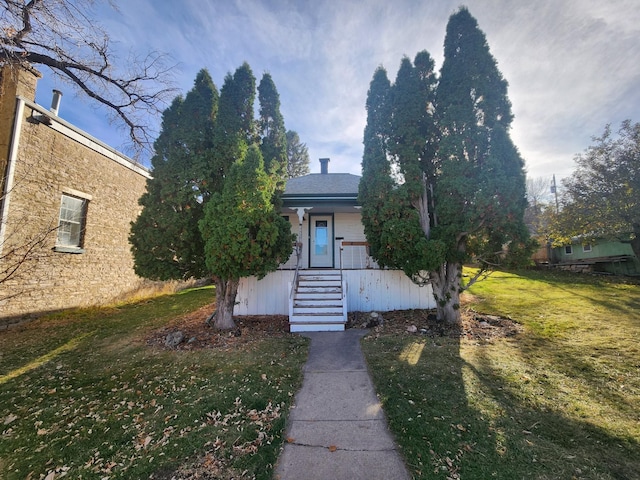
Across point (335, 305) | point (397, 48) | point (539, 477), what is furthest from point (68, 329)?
point (397, 48)

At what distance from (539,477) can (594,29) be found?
9678 mm

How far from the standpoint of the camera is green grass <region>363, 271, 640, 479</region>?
103 inches

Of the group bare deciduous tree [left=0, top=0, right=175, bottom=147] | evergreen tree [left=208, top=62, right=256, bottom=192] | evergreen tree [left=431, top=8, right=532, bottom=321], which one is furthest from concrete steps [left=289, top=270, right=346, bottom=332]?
bare deciduous tree [left=0, top=0, right=175, bottom=147]

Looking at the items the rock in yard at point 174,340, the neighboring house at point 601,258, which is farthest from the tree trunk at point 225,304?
the neighboring house at point 601,258

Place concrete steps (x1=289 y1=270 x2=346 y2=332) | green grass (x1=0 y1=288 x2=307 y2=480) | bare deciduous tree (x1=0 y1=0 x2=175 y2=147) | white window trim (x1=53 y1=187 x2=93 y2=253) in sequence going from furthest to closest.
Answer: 1. white window trim (x1=53 y1=187 x2=93 y2=253)
2. concrete steps (x1=289 y1=270 x2=346 y2=332)
3. bare deciduous tree (x1=0 y1=0 x2=175 y2=147)
4. green grass (x1=0 y1=288 x2=307 y2=480)

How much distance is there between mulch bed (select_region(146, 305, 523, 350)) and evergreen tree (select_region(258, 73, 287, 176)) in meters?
4.51

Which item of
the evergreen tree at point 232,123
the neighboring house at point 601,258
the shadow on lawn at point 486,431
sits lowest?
the shadow on lawn at point 486,431

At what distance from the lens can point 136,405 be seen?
3.70 m

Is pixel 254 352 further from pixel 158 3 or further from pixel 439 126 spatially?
pixel 158 3

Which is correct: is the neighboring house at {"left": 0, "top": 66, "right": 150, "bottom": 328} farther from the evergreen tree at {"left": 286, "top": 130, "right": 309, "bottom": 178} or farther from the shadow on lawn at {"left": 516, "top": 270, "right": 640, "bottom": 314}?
the evergreen tree at {"left": 286, "top": 130, "right": 309, "bottom": 178}

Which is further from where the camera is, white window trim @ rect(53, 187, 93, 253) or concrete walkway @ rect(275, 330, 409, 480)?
white window trim @ rect(53, 187, 93, 253)

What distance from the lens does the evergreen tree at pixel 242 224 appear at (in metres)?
6.07

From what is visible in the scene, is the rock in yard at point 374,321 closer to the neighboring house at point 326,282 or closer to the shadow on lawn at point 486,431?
the neighboring house at point 326,282

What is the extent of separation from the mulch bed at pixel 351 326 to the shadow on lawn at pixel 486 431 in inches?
70.9
